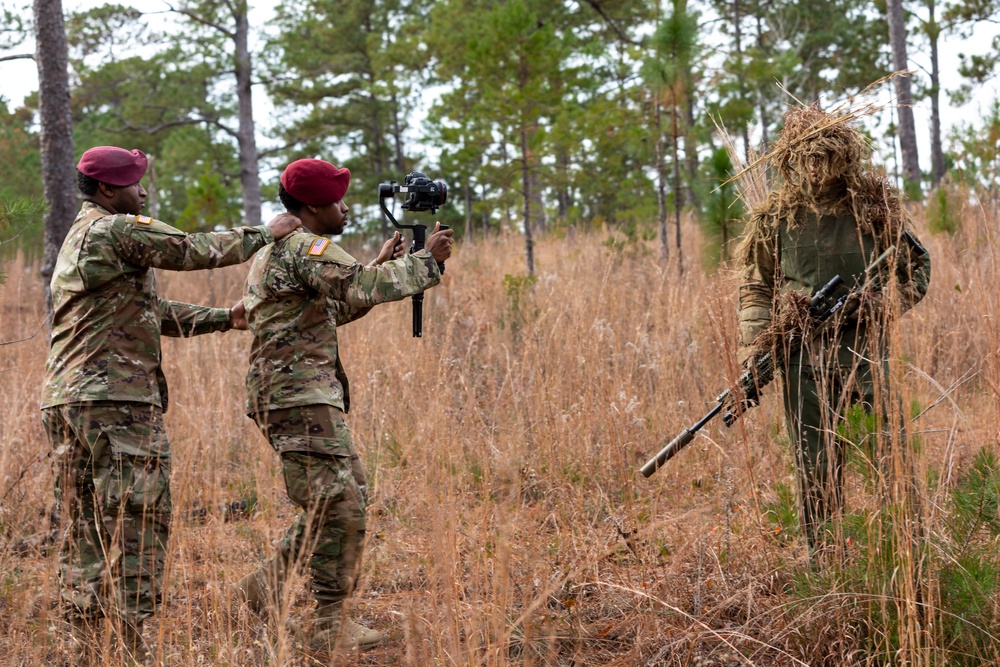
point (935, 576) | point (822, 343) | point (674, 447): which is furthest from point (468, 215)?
point (935, 576)

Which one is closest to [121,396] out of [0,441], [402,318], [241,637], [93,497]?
[93,497]

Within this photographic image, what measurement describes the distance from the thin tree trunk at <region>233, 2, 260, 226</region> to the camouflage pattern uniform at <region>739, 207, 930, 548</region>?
1162 centimetres

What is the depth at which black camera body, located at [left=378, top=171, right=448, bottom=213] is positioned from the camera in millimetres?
3008

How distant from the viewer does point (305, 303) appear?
2984 mm

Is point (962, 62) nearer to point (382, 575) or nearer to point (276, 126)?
point (276, 126)

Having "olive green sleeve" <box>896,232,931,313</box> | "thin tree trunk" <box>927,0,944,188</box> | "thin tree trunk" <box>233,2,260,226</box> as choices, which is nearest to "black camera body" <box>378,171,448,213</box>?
"olive green sleeve" <box>896,232,931,313</box>

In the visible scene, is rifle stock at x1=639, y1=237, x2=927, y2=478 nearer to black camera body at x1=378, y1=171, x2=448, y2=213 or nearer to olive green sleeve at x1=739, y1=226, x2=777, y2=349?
olive green sleeve at x1=739, y1=226, x2=777, y2=349

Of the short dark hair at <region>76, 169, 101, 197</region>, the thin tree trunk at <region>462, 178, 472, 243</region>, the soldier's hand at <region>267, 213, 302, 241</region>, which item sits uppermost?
the thin tree trunk at <region>462, 178, 472, 243</region>

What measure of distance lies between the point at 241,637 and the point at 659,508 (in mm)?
2016

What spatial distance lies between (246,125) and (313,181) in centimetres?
1166

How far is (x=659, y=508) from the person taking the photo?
13.3 feet

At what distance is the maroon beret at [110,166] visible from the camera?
115 inches

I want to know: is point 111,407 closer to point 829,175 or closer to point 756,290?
point 756,290

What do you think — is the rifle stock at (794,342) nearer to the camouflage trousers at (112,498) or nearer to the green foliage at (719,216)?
the camouflage trousers at (112,498)
